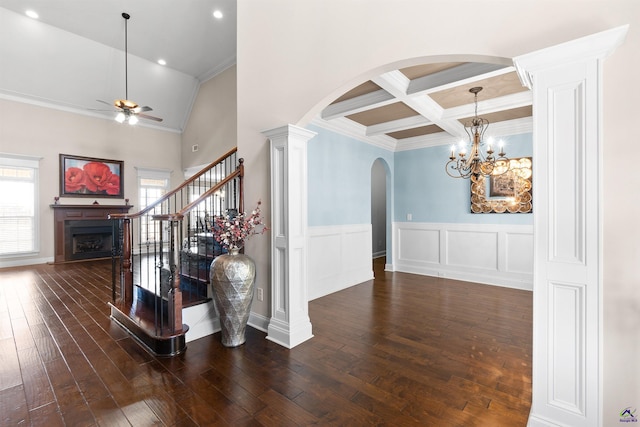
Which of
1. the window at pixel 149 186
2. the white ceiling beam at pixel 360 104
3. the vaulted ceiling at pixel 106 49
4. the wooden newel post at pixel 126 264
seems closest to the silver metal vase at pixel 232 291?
the wooden newel post at pixel 126 264

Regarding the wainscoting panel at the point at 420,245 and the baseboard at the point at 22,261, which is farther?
the baseboard at the point at 22,261

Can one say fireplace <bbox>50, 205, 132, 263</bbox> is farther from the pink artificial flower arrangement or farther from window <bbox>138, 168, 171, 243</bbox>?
the pink artificial flower arrangement

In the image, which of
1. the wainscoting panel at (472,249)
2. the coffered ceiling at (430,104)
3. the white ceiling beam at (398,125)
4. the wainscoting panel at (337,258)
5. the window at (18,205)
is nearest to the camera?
the coffered ceiling at (430,104)

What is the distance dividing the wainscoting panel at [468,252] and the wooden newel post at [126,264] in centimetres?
478

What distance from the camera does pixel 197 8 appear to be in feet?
18.2

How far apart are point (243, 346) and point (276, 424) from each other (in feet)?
3.71

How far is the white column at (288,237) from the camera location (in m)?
2.85

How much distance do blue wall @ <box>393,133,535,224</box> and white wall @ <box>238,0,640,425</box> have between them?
384 cm

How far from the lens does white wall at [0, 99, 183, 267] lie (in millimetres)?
6676

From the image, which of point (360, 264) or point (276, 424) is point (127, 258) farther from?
point (360, 264)

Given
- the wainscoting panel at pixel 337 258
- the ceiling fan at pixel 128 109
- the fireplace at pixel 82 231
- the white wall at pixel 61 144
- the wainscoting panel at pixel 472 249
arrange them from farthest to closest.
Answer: the fireplace at pixel 82 231, the white wall at pixel 61 144, the ceiling fan at pixel 128 109, the wainscoting panel at pixel 472 249, the wainscoting panel at pixel 337 258

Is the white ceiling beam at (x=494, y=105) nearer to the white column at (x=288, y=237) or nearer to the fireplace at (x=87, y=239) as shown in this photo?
Result: the white column at (x=288, y=237)

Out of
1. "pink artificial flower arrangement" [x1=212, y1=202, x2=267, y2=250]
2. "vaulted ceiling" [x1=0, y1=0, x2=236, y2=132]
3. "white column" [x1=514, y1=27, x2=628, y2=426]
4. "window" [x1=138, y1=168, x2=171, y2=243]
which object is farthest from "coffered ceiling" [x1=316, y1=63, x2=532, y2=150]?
"window" [x1=138, y1=168, x2=171, y2=243]

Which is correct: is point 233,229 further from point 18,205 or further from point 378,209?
point 18,205
